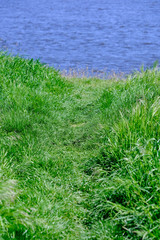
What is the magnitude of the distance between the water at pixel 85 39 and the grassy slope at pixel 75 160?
486 cm

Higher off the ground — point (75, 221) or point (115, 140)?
point (115, 140)

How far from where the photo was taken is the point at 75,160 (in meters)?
4.95

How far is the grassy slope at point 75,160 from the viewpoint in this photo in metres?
3.16

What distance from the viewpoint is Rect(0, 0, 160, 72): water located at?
54.7 ft

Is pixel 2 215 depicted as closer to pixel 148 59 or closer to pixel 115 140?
pixel 115 140

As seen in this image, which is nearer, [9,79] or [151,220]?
[151,220]

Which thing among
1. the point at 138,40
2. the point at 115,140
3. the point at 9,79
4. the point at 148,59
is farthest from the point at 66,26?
the point at 115,140

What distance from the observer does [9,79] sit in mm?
7090

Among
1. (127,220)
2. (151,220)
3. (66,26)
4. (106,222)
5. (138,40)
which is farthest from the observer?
(66,26)

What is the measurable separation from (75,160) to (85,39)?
61.3 ft

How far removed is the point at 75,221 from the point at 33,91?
3616mm

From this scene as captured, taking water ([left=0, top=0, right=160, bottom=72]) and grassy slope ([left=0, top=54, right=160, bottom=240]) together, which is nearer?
grassy slope ([left=0, top=54, right=160, bottom=240])

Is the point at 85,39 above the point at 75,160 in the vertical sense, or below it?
below

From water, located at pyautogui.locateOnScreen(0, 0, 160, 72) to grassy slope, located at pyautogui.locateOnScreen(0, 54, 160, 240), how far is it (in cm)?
486
